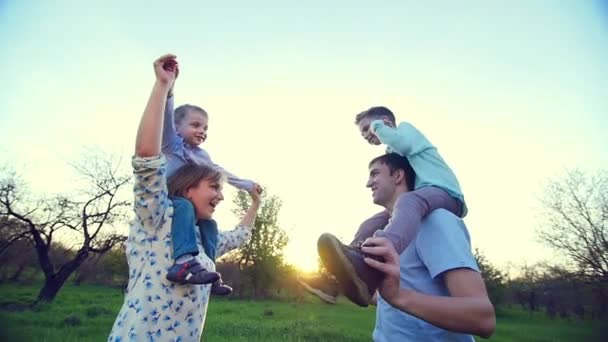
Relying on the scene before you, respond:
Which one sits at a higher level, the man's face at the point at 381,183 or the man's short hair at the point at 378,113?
the man's short hair at the point at 378,113

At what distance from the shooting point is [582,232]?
74.4 ft

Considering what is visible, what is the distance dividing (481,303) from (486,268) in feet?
131

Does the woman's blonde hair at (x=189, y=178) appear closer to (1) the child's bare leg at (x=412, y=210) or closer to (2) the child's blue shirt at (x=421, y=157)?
(1) the child's bare leg at (x=412, y=210)

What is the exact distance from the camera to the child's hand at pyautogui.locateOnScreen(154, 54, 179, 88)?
182 cm

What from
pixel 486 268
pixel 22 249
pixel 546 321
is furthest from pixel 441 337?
pixel 546 321

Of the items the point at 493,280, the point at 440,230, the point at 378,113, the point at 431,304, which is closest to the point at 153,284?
the point at 431,304

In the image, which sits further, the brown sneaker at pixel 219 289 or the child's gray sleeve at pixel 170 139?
the child's gray sleeve at pixel 170 139

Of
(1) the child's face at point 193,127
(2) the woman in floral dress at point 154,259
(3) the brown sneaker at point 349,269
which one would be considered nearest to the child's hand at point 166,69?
(2) the woman in floral dress at point 154,259

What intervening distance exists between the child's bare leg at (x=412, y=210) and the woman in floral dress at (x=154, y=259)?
3.60 ft

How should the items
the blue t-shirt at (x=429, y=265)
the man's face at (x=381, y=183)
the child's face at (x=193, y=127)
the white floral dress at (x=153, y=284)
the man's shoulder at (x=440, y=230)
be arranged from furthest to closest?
the child's face at (x=193, y=127)
the man's face at (x=381, y=183)
the man's shoulder at (x=440, y=230)
the blue t-shirt at (x=429, y=265)
the white floral dress at (x=153, y=284)

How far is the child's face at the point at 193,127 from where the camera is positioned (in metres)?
3.55

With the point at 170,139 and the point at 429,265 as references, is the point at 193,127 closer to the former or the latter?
the point at 170,139

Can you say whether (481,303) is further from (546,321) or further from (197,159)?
(546,321)

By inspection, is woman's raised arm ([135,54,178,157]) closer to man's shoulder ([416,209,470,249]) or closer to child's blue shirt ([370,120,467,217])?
man's shoulder ([416,209,470,249])
